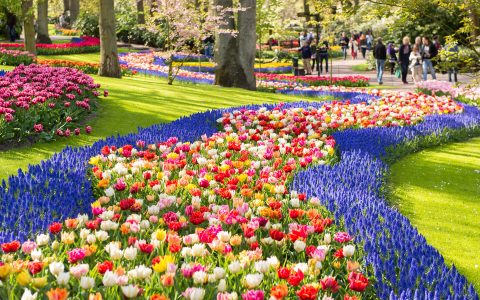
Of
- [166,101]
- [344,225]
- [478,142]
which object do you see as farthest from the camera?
[166,101]

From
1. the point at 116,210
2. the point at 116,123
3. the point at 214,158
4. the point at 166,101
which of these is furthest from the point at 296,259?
the point at 166,101

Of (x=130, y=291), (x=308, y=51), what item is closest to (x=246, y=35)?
(x=308, y=51)

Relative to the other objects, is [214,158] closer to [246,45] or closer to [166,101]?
[166,101]

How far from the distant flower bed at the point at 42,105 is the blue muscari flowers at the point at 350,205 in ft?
5.10

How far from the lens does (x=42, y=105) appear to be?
359 inches

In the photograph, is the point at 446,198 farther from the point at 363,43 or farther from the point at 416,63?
the point at 363,43

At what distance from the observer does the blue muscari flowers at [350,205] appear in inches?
137

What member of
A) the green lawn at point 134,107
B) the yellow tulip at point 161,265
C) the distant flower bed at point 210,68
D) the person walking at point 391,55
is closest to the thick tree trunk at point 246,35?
the green lawn at point 134,107

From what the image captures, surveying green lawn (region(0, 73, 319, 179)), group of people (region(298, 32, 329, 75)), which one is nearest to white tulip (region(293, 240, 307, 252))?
green lawn (region(0, 73, 319, 179))

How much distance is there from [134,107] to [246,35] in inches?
253

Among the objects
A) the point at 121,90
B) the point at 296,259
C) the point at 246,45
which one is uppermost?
the point at 246,45

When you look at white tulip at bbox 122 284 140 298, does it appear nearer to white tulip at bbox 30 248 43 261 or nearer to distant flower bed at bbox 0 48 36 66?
white tulip at bbox 30 248 43 261

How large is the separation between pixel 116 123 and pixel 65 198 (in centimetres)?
552

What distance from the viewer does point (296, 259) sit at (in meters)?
4.02
